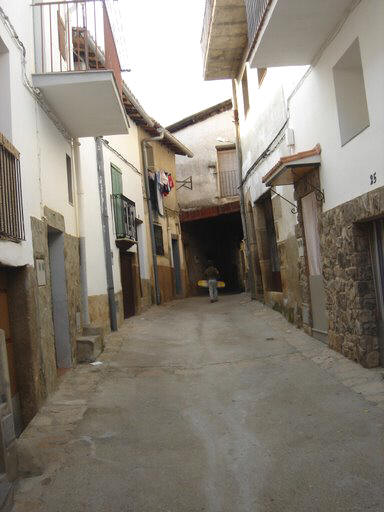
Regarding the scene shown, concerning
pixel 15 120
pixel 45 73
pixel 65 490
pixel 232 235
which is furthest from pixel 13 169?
pixel 232 235

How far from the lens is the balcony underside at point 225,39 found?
988 cm

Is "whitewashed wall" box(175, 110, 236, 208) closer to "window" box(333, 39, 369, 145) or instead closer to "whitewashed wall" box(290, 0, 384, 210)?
"whitewashed wall" box(290, 0, 384, 210)

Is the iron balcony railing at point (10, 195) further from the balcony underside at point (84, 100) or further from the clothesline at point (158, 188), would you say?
the clothesline at point (158, 188)

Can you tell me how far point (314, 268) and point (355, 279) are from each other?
1.90 m

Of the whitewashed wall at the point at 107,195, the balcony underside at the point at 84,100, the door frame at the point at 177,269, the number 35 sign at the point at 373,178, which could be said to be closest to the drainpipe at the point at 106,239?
the whitewashed wall at the point at 107,195

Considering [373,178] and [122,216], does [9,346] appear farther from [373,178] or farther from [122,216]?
[122,216]

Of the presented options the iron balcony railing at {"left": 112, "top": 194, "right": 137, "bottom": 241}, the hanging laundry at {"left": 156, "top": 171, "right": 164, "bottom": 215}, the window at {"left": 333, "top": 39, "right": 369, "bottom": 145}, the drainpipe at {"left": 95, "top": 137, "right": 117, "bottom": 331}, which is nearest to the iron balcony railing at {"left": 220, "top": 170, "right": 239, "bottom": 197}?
the hanging laundry at {"left": 156, "top": 171, "right": 164, "bottom": 215}

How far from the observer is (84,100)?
700 cm

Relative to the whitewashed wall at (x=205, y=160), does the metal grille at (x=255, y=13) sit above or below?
below

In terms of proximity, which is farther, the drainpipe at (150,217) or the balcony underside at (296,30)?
the drainpipe at (150,217)

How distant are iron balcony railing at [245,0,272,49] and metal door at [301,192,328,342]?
8.33ft

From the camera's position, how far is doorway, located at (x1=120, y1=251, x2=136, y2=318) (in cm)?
1260

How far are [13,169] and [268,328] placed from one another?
6.14 m

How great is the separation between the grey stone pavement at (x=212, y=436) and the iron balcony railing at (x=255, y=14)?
4478 millimetres
